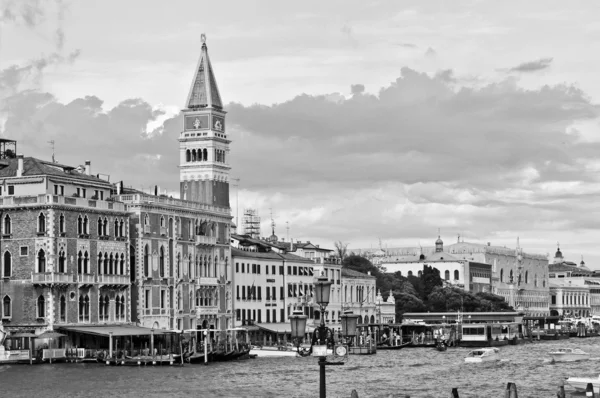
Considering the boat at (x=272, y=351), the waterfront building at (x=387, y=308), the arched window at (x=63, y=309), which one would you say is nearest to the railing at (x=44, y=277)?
the arched window at (x=63, y=309)

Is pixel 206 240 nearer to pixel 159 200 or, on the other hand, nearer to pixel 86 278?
pixel 159 200

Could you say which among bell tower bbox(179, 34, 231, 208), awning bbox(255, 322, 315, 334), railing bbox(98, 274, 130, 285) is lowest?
awning bbox(255, 322, 315, 334)

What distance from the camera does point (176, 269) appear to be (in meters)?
99.6

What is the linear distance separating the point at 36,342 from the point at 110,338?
4546mm

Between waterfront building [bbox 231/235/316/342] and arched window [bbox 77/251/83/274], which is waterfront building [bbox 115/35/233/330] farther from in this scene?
arched window [bbox 77/251/83/274]

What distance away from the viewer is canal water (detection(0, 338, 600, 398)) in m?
66.4

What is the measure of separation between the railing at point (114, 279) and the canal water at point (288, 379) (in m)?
9.98

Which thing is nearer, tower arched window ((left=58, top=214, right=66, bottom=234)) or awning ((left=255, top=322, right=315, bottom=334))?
tower arched window ((left=58, top=214, right=66, bottom=234))

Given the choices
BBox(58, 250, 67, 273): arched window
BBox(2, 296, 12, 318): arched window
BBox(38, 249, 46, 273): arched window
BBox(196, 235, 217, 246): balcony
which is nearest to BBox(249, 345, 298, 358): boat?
BBox(196, 235, 217, 246): balcony

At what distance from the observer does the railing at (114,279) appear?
9125cm

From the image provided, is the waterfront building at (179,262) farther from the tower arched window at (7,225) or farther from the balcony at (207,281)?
the tower arched window at (7,225)

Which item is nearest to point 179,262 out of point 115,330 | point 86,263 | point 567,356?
point 86,263

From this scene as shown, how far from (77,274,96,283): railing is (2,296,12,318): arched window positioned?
4.58 m

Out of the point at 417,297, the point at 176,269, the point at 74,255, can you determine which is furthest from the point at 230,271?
the point at 417,297
